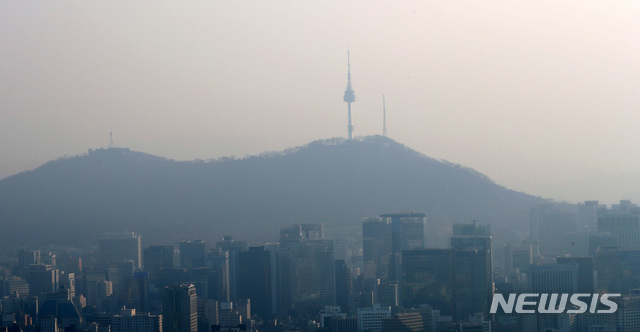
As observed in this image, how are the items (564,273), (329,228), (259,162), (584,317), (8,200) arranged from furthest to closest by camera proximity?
(259,162) → (329,228) → (8,200) → (564,273) → (584,317)

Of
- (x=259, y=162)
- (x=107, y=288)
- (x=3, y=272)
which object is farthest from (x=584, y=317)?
(x=259, y=162)

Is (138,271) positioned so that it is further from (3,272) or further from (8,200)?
(8,200)

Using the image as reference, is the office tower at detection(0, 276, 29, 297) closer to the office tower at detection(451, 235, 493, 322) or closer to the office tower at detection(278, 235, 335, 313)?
the office tower at detection(278, 235, 335, 313)

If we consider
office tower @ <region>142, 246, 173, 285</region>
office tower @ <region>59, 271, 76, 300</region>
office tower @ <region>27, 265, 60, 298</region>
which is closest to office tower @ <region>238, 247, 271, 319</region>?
office tower @ <region>142, 246, 173, 285</region>

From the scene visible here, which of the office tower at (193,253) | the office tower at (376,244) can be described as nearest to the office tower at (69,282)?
the office tower at (193,253)

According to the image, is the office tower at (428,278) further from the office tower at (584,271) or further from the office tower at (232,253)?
the office tower at (232,253)
